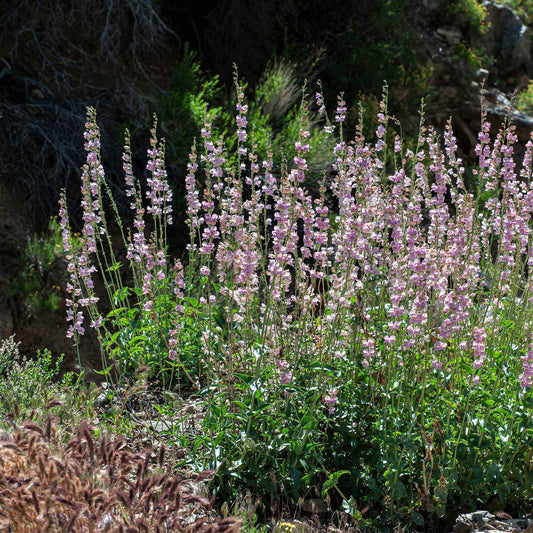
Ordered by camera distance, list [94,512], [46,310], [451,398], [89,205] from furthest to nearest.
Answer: [46,310], [89,205], [451,398], [94,512]

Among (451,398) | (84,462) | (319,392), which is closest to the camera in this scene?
(84,462)

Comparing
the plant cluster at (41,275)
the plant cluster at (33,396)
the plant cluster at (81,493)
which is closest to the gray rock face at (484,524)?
the plant cluster at (81,493)

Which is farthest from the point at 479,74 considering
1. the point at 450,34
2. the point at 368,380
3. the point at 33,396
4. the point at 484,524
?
the point at 33,396

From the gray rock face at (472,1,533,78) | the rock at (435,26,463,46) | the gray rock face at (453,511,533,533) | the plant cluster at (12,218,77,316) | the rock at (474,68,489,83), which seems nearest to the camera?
the gray rock face at (453,511,533,533)

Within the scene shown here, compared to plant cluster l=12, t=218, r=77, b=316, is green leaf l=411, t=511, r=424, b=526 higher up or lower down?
higher up

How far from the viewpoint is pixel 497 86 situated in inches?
507

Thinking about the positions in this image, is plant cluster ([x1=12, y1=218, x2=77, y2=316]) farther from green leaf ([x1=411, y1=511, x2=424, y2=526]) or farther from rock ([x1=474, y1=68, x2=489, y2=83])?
rock ([x1=474, y1=68, x2=489, y2=83])

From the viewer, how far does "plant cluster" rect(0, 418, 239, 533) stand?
1.95 meters

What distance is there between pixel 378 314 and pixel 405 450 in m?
0.79

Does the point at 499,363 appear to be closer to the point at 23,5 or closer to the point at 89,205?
the point at 89,205

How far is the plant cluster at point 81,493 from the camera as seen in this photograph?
1.95 metres

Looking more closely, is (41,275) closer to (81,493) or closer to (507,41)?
(81,493)

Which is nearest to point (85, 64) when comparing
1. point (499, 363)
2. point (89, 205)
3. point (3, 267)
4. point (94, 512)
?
point (3, 267)

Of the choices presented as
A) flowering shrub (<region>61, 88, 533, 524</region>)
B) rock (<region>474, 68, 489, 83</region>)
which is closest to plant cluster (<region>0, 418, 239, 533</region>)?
flowering shrub (<region>61, 88, 533, 524</region>)
